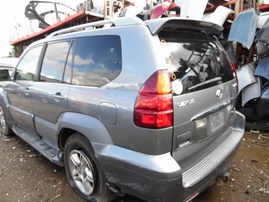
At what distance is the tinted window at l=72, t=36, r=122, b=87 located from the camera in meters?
2.30

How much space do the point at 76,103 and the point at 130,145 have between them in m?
0.82

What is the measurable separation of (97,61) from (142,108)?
2.57ft

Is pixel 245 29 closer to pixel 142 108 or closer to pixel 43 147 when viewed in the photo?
pixel 142 108

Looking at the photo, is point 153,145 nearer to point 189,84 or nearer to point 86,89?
point 189,84

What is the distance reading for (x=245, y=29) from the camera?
16.9 feet

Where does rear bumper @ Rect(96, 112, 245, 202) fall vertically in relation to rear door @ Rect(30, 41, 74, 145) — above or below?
below

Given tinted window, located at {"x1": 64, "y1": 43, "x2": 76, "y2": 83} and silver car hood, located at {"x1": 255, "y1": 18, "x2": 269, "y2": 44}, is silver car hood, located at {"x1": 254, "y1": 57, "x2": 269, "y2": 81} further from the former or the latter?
tinted window, located at {"x1": 64, "y1": 43, "x2": 76, "y2": 83}

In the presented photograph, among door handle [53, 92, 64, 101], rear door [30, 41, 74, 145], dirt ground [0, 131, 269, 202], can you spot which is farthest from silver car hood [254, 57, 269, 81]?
door handle [53, 92, 64, 101]

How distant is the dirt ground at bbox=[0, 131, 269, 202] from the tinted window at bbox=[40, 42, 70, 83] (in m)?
1.32

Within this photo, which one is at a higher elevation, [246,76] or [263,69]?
[263,69]

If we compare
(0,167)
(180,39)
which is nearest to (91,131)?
(180,39)

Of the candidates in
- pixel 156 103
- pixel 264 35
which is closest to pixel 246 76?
pixel 264 35

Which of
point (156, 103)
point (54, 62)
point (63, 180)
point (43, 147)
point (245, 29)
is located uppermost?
point (245, 29)

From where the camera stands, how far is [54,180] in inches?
133
